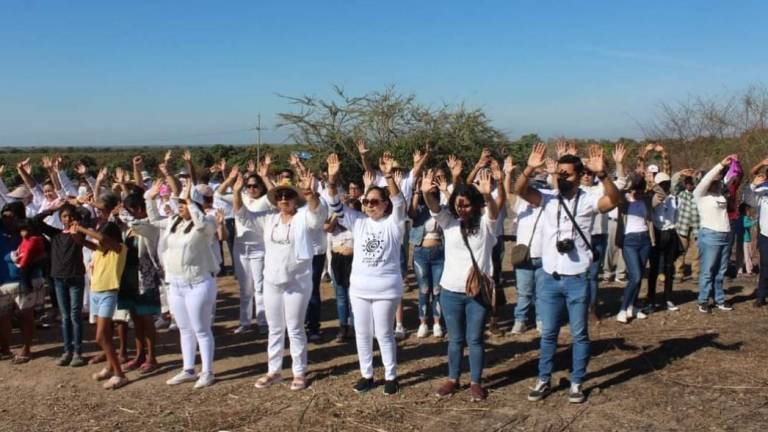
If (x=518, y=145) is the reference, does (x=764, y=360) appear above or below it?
below

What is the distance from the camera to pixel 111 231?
6297 millimetres

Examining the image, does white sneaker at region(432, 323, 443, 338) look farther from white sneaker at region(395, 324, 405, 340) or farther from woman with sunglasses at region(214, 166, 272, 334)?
woman with sunglasses at region(214, 166, 272, 334)

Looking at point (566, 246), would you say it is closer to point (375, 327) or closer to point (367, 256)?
point (367, 256)

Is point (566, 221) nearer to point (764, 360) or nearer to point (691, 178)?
point (764, 360)

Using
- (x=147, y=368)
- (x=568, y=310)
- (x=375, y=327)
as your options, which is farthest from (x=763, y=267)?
(x=147, y=368)

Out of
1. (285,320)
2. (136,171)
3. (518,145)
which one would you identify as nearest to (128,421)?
(285,320)

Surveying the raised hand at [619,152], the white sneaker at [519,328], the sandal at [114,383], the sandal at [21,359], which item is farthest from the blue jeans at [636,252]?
the sandal at [21,359]

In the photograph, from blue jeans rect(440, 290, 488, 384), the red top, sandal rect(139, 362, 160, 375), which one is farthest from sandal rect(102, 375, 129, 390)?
blue jeans rect(440, 290, 488, 384)

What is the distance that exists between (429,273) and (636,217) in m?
2.66

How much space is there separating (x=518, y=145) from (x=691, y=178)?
11.3m

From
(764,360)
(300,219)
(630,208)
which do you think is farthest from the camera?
(630,208)

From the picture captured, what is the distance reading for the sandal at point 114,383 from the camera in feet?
20.3

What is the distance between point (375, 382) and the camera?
6133mm

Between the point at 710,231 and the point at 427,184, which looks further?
the point at 710,231
